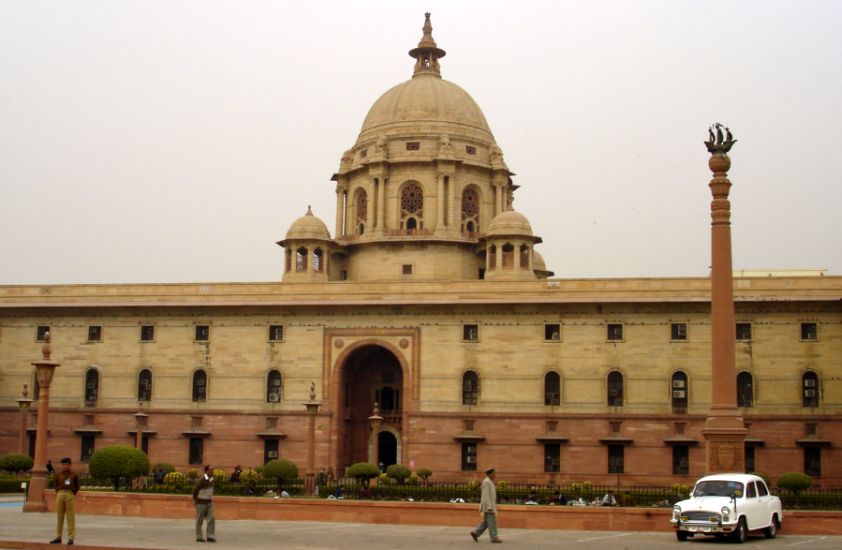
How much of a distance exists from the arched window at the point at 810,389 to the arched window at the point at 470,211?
19.2 meters

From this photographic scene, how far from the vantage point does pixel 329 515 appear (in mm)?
27734

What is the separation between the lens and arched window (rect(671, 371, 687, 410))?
4722 centimetres

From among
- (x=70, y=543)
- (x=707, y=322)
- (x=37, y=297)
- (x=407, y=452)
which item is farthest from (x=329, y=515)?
(x=37, y=297)

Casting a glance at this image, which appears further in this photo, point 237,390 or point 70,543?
point 237,390

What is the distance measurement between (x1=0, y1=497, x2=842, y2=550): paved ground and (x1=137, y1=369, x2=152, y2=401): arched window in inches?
939

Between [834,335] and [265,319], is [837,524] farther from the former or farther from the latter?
[265,319]

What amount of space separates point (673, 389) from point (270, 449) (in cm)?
1726

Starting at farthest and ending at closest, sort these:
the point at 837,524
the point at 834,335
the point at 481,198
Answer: the point at 481,198 < the point at 834,335 < the point at 837,524

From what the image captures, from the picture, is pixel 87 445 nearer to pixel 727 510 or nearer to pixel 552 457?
pixel 552 457

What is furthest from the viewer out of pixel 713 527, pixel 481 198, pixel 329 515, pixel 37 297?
pixel 481 198

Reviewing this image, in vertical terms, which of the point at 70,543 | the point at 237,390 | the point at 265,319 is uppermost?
the point at 265,319

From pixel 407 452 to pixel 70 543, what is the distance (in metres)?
29.4

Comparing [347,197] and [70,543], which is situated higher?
[347,197]

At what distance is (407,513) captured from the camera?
27.1 m
